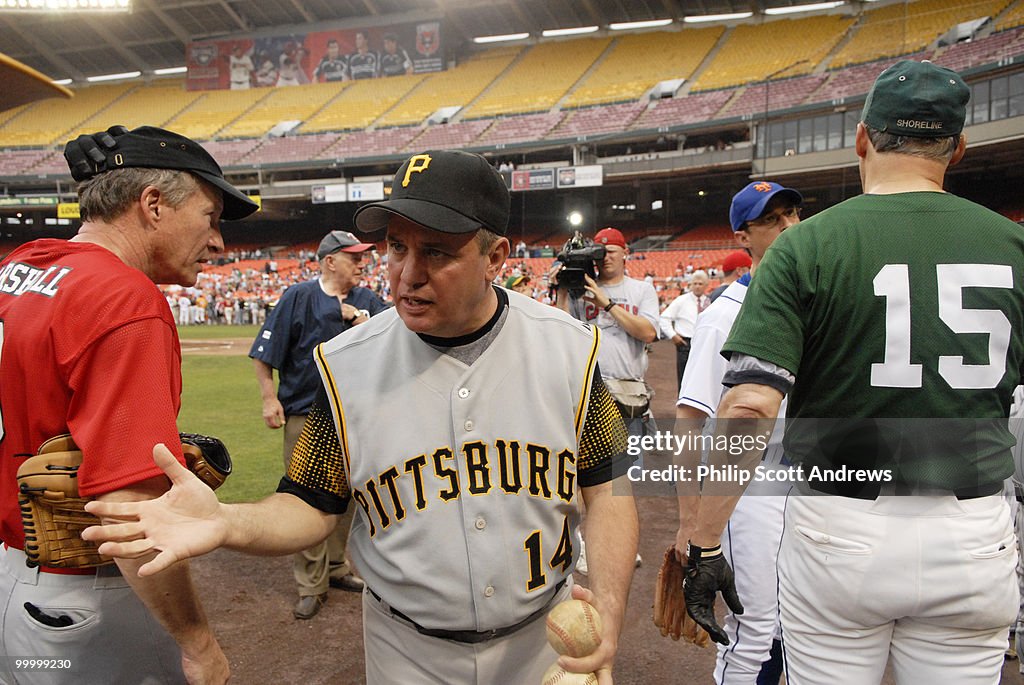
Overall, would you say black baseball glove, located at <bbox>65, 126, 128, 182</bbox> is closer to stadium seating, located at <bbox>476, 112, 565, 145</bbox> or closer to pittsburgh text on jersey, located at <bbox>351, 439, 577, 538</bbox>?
pittsburgh text on jersey, located at <bbox>351, 439, 577, 538</bbox>

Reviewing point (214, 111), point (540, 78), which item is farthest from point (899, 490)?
point (214, 111)

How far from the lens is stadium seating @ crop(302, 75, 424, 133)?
1636 inches

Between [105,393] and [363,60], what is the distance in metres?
48.5

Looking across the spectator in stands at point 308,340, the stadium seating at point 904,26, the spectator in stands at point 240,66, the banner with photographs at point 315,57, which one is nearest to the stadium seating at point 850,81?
the stadium seating at point 904,26

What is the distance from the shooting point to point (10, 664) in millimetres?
1660

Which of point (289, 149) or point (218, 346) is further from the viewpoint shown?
point (289, 149)

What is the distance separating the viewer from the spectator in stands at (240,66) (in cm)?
4653

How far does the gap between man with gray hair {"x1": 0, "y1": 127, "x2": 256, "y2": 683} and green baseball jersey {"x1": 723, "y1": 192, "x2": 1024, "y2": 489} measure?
4.84 feet

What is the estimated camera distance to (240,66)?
153 ft

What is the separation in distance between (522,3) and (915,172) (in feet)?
138

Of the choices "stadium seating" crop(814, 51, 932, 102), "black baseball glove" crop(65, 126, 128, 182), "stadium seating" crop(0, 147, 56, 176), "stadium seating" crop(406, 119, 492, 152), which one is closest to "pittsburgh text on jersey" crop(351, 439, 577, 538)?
"black baseball glove" crop(65, 126, 128, 182)

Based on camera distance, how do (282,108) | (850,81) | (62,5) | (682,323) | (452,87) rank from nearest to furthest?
(682,323) < (850,81) < (62,5) < (452,87) < (282,108)

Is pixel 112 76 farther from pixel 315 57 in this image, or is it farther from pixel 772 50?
pixel 772 50

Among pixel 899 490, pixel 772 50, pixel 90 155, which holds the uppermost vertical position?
pixel 772 50
